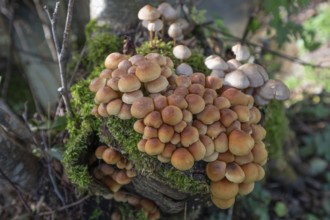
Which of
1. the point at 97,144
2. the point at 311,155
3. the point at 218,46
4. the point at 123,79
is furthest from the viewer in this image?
the point at 311,155

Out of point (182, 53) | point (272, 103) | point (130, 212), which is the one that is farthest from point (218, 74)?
point (130, 212)

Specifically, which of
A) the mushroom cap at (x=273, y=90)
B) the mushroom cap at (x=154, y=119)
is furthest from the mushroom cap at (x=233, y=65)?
the mushroom cap at (x=154, y=119)

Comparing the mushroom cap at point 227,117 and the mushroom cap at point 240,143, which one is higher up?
the mushroom cap at point 227,117

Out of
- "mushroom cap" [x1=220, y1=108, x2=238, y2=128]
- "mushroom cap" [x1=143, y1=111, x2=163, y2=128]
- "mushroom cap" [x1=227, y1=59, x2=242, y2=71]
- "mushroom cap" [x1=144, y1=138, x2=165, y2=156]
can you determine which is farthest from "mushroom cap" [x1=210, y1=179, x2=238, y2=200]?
"mushroom cap" [x1=227, y1=59, x2=242, y2=71]

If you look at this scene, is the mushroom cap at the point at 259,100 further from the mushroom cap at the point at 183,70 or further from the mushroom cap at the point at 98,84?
the mushroom cap at the point at 98,84

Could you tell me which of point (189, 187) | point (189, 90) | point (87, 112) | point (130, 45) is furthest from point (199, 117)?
point (130, 45)

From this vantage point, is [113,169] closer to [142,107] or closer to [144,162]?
[144,162]

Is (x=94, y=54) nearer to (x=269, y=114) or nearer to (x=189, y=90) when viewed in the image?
(x=189, y=90)
